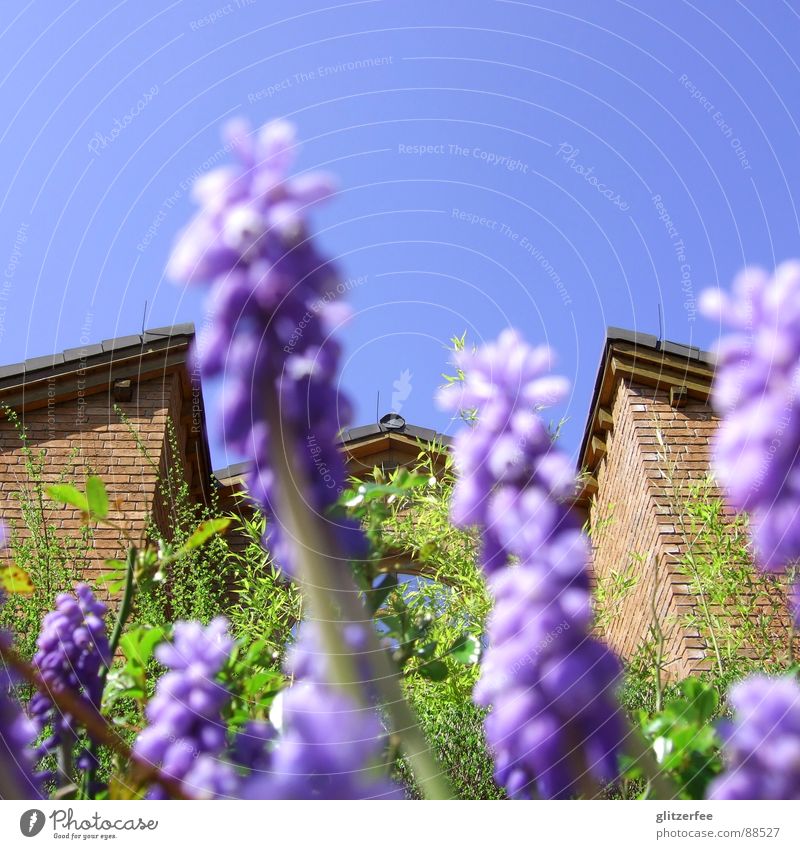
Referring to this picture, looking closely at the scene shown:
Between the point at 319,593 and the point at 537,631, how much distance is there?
0.13m

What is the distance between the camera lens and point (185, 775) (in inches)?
18.6

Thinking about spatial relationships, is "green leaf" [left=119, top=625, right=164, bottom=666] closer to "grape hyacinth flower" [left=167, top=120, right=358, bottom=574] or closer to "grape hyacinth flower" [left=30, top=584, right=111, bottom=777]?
"grape hyacinth flower" [left=30, top=584, right=111, bottom=777]

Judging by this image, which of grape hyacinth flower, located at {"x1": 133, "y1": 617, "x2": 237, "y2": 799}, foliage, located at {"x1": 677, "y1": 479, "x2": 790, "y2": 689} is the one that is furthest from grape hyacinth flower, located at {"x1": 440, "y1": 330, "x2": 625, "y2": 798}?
foliage, located at {"x1": 677, "y1": 479, "x2": 790, "y2": 689}

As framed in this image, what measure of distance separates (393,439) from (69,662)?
1.08 metres

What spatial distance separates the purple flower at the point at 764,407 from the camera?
401mm

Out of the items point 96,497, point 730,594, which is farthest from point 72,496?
point 730,594

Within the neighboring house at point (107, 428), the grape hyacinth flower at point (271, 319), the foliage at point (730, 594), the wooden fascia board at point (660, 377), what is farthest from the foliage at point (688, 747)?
the foliage at point (730, 594)

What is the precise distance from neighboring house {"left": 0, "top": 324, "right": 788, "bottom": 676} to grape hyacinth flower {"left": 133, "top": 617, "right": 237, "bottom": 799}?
0.62m

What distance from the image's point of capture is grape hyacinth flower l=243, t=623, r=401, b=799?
1.26ft

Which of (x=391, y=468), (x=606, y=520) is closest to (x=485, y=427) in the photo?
(x=391, y=468)

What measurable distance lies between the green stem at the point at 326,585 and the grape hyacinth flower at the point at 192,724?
0.10 metres
